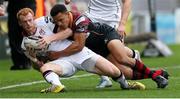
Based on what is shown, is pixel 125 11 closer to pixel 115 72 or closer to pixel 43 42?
pixel 115 72

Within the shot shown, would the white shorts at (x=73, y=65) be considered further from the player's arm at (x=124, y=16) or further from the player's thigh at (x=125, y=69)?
the player's arm at (x=124, y=16)

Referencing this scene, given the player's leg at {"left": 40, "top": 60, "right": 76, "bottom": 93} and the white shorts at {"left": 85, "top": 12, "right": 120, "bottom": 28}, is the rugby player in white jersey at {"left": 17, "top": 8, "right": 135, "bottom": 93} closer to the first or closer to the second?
the player's leg at {"left": 40, "top": 60, "right": 76, "bottom": 93}

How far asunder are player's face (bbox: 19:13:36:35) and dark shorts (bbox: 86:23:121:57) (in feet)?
2.86

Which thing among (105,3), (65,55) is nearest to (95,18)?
(105,3)

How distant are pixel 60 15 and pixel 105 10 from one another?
1539 mm

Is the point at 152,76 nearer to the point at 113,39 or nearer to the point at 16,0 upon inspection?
the point at 113,39

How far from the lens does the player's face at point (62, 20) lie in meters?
10.7

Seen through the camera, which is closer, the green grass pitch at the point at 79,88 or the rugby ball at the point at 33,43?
the green grass pitch at the point at 79,88

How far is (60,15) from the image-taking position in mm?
10656

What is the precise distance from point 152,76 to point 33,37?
1.68m

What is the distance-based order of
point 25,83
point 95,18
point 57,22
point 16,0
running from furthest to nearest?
point 16,0
point 25,83
point 95,18
point 57,22

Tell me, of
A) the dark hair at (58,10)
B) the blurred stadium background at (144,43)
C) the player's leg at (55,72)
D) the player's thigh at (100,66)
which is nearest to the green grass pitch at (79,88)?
the blurred stadium background at (144,43)

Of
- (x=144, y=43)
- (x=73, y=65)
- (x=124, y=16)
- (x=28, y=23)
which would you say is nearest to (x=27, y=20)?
(x=28, y=23)

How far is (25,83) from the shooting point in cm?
1315
